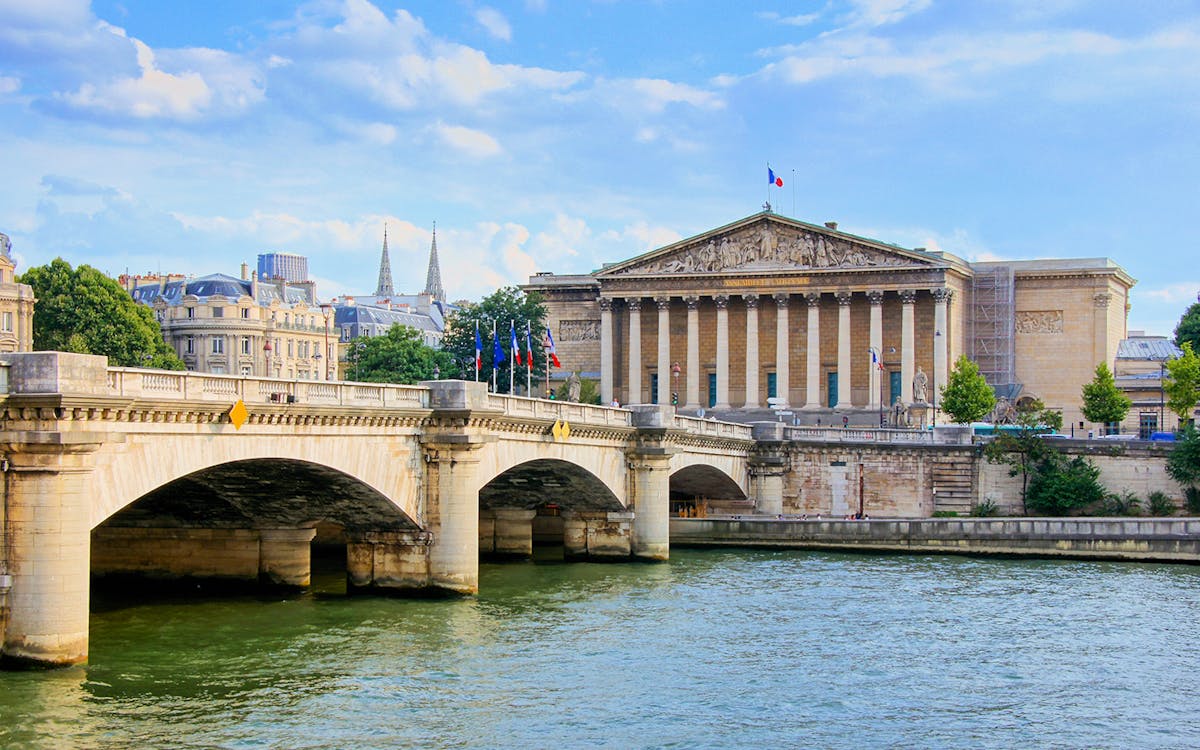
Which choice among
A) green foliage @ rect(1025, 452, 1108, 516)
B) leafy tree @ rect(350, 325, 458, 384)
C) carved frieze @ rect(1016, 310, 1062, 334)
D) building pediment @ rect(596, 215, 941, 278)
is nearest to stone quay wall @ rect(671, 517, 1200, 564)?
green foliage @ rect(1025, 452, 1108, 516)

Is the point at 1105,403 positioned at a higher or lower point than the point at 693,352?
lower

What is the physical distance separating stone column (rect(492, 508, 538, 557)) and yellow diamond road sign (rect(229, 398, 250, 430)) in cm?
2561

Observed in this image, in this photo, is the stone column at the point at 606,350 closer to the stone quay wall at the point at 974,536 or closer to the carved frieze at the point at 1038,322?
the carved frieze at the point at 1038,322

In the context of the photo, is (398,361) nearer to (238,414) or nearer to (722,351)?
(722,351)

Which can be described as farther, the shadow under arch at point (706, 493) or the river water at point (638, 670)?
the shadow under arch at point (706, 493)

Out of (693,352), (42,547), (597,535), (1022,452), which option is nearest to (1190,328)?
(693,352)

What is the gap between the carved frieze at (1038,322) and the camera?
354 feet

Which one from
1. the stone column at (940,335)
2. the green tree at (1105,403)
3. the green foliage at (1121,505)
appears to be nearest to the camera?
the green foliage at (1121,505)

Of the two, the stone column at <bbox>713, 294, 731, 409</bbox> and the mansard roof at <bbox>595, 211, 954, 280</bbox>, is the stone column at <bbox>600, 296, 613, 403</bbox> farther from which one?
the stone column at <bbox>713, 294, 731, 409</bbox>

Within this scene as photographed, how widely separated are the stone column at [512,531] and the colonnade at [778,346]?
1649 inches

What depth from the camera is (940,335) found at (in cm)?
10231

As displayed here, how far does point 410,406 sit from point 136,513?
8.98m

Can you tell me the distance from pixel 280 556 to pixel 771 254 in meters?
63.3

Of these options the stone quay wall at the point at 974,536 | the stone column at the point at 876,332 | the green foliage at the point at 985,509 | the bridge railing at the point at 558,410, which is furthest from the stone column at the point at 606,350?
the bridge railing at the point at 558,410
